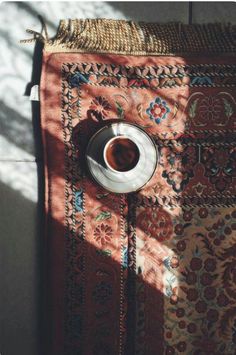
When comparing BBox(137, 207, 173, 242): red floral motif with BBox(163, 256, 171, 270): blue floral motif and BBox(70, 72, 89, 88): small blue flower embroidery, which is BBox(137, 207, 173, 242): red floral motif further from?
BBox(70, 72, 89, 88): small blue flower embroidery

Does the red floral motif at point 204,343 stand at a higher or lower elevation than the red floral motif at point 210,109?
lower

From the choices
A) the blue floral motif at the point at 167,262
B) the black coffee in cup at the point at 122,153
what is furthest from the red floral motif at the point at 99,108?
the blue floral motif at the point at 167,262

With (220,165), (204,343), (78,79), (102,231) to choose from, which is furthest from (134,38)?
(204,343)

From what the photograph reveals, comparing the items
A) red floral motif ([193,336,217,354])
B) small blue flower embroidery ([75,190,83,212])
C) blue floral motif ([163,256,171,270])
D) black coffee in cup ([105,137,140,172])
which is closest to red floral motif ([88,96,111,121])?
black coffee in cup ([105,137,140,172])

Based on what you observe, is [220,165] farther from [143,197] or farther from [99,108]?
[99,108]

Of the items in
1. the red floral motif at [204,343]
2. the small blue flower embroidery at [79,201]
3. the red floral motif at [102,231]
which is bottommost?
the red floral motif at [204,343]

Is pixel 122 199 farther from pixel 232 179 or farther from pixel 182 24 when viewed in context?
pixel 182 24

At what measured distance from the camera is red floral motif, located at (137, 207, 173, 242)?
1.19 metres

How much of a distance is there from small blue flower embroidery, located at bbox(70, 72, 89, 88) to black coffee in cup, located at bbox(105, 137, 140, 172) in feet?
0.68

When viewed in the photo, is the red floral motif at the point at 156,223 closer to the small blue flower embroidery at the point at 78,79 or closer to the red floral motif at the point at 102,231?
the red floral motif at the point at 102,231

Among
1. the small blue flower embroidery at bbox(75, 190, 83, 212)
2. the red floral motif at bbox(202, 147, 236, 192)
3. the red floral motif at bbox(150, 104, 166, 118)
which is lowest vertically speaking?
the small blue flower embroidery at bbox(75, 190, 83, 212)

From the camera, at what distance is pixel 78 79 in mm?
1154

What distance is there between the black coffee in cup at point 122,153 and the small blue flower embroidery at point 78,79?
21 centimetres

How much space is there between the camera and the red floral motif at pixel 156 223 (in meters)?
1.19
